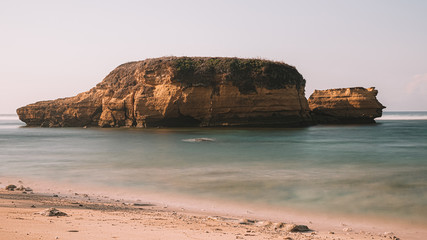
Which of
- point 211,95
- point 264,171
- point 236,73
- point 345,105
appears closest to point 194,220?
point 264,171

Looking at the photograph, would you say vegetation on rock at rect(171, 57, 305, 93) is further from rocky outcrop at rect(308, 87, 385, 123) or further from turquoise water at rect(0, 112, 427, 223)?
turquoise water at rect(0, 112, 427, 223)

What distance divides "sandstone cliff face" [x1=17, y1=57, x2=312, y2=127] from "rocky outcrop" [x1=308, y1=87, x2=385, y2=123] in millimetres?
6463

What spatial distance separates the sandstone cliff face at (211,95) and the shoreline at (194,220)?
85.1 feet

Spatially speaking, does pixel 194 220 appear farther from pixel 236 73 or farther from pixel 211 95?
pixel 236 73

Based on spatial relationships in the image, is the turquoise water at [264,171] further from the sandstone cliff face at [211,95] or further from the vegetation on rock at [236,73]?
the vegetation on rock at [236,73]

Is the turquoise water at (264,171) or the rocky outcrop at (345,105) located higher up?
the rocky outcrop at (345,105)

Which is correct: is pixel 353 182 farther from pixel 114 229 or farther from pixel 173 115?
pixel 173 115

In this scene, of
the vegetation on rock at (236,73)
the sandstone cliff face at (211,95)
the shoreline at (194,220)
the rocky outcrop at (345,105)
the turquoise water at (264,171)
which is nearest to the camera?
the shoreline at (194,220)

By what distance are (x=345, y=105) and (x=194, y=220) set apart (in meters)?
40.7

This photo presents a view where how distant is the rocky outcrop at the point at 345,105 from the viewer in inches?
1634

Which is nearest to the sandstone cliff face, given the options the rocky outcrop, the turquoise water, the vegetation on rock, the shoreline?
the vegetation on rock

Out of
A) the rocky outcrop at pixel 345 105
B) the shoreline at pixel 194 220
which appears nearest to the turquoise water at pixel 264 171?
the shoreline at pixel 194 220

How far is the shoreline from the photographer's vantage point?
187 inches

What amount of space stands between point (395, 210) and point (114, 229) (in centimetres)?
604
